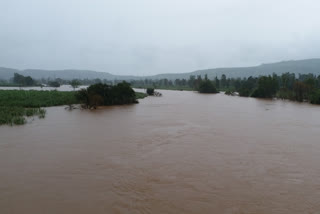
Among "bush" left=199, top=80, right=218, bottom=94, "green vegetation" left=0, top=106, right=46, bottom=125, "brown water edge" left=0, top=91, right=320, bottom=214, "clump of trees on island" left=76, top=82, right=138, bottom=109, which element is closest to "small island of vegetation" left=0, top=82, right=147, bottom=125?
"clump of trees on island" left=76, top=82, right=138, bottom=109

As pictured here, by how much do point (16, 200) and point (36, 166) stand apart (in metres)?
2.24

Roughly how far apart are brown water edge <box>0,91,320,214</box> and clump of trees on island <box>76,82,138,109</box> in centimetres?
1150

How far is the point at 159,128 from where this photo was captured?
14117mm

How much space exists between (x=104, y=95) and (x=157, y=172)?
20.8m

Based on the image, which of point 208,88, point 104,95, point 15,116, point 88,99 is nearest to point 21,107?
point 15,116

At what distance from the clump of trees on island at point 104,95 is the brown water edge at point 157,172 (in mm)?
11500

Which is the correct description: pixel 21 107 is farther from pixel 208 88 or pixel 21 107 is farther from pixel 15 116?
pixel 208 88

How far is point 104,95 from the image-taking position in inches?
1059

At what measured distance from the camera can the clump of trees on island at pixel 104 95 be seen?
2433 cm

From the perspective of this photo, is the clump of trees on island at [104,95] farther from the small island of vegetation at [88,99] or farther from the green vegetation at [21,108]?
the green vegetation at [21,108]

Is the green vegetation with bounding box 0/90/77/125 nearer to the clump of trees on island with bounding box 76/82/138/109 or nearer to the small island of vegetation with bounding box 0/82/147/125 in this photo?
the small island of vegetation with bounding box 0/82/147/125

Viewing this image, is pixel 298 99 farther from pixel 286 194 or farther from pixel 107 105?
pixel 286 194

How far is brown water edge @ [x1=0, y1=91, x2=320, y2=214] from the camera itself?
541cm

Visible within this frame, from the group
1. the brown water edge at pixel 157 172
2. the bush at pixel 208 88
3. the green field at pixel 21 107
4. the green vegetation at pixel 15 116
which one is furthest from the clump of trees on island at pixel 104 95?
the bush at pixel 208 88
